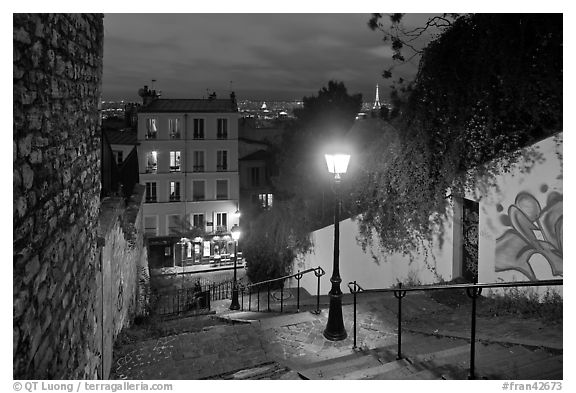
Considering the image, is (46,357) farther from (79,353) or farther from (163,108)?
(163,108)

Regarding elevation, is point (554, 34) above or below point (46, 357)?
above

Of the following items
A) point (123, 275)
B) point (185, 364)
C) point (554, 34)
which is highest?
point (554, 34)

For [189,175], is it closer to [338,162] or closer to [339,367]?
[338,162]

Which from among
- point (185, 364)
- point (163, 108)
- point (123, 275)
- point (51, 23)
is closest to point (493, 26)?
point (51, 23)

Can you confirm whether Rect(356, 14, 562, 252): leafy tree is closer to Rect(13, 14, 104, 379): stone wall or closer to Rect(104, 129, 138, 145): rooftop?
Rect(13, 14, 104, 379): stone wall

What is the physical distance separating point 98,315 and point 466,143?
17.4ft

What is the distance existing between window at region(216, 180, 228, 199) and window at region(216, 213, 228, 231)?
0.91 m

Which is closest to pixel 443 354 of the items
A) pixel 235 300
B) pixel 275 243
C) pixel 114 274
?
pixel 114 274

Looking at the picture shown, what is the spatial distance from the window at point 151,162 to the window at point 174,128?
117cm

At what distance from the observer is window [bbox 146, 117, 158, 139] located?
2069cm

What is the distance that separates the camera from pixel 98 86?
439cm

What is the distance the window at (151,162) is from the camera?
2109 centimetres

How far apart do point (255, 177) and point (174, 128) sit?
543cm

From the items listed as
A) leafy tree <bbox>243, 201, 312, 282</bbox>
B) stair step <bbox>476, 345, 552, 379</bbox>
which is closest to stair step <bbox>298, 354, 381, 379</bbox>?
stair step <bbox>476, 345, 552, 379</bbox>
